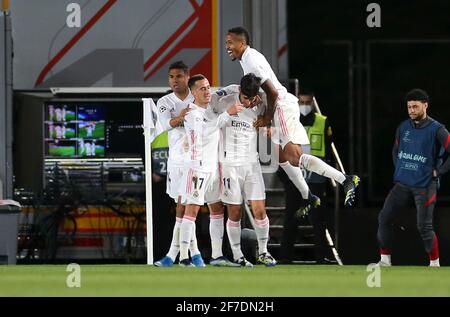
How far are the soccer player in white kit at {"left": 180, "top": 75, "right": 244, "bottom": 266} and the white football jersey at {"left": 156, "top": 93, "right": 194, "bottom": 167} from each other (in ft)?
0.94

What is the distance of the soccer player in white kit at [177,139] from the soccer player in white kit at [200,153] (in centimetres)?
21

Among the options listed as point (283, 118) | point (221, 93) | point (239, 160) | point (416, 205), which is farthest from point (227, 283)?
point (416, 205)

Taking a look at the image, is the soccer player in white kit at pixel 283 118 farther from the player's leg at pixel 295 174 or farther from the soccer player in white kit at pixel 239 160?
the soccer player in white kit at pixel 239 160

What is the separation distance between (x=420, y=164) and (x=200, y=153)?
221cm

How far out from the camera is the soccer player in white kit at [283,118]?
14922mm

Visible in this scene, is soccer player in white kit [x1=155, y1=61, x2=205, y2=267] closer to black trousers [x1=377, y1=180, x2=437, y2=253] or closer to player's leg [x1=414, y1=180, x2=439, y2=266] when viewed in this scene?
black trousers [x1=377, y1=180, x2=437, y2=253]

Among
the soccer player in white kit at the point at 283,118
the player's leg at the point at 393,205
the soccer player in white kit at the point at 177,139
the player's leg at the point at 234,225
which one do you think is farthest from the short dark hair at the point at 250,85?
the player's leg at the point at 393,205

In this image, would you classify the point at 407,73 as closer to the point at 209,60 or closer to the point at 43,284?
the point at 209,60

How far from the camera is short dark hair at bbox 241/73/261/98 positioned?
14672 mm

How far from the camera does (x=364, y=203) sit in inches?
988

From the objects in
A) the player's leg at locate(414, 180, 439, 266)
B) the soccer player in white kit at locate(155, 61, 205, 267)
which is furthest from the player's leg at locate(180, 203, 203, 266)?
the player's leg at locate(414, 180, 439, 266)

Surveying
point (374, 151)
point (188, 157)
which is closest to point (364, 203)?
point (374, 151)

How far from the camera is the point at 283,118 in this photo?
1511 centimetres

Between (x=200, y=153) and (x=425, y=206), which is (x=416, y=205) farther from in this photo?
(x=200, y=153)
